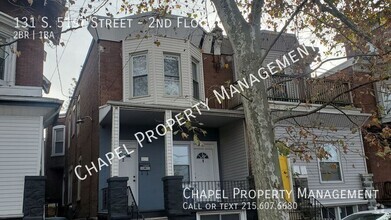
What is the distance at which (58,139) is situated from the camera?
24.0 metres

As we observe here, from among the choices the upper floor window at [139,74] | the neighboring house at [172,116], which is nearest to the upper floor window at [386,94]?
the neighboring house at [172,116]

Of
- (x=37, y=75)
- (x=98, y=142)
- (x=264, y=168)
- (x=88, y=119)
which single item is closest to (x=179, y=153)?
(x=98, y=142)

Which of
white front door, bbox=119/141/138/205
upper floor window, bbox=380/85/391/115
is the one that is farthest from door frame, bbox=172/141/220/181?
upper floor window, bbox=380/85/391/115

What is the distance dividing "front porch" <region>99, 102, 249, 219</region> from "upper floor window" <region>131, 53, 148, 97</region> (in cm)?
109

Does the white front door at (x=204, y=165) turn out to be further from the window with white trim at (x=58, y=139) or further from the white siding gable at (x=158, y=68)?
A: the window with white trim at (x=58, y=139)

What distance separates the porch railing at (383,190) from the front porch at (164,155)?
609 cm

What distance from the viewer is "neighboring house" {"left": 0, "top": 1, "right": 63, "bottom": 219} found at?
31.4 ft

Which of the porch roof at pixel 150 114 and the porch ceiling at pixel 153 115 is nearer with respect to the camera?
the porch roof at pixel 150 114

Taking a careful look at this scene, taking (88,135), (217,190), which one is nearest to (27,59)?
(88,135)

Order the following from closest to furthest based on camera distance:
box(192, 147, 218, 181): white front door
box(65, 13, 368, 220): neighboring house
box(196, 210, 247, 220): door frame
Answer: box(196, 210, 247, 220): door frame, box(65, 13, 368, 220): neighboring house, box(192, 147, 218, 181): white front door

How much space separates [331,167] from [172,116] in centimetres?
650

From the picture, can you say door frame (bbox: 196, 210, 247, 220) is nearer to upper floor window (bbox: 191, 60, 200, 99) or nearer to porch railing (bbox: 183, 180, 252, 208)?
porch railing (bbox: 183, 180, 252, 208)

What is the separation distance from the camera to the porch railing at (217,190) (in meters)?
12.5

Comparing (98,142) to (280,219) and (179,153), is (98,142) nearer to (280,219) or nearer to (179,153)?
(179,153)
